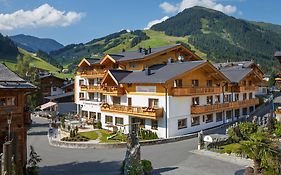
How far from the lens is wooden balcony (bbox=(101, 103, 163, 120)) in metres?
34.1

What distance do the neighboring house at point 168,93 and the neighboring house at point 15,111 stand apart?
16.3 meters

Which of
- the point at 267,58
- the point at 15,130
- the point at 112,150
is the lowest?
the point at 112,150

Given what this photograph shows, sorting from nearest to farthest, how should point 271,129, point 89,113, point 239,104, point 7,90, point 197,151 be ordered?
point 7,90, point 197,151, point 271,129, point 239,104, point 89,113

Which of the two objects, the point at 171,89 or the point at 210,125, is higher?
the point at 171,89

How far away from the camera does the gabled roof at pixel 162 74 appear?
3488 centimetres

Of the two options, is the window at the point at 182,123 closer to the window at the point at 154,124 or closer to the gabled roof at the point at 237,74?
the window at the point at 154,124

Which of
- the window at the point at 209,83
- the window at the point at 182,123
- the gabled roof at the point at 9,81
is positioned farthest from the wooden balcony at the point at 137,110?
the gabled roof at the point at 9,81

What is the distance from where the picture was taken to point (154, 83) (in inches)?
1377

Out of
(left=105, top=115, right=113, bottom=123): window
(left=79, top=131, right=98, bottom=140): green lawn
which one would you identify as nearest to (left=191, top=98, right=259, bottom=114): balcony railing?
(left=105, top=115, right=113, bottom=123): window

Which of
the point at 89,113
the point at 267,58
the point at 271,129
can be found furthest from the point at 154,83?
the point at 267,58

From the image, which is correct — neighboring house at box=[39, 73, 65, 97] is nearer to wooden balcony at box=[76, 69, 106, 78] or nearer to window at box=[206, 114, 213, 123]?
wooden balcony at box=[76, 69, 106, 78]

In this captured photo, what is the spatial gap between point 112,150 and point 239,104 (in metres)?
20.7

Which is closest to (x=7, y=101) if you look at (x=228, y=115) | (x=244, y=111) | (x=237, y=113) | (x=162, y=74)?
(x=162, y=74)

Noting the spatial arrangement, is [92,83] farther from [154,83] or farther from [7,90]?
[7,90]
